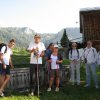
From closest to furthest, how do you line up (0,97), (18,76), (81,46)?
1. (0,97)
2. (18,76)
3. (81,46)

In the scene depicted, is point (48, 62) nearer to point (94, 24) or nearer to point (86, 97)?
point (86, 97)

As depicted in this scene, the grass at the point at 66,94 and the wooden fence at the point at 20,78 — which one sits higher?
the wooden fence at the point at 20,78

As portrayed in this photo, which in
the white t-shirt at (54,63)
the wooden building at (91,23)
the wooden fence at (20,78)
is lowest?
the wooden fence at (20,78)

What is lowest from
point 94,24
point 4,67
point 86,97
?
point 86,97

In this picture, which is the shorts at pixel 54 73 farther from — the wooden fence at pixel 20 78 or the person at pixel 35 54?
the person at pixel 35 54

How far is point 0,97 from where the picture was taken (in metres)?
12.6

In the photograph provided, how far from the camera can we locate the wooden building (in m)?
33.2

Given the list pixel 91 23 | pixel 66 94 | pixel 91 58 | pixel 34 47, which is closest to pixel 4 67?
pixel 34 47

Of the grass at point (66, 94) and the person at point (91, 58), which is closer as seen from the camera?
the grass at point (66, 94)

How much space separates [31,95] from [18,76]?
1.65m

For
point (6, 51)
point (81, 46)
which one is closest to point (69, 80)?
point (6, 51)

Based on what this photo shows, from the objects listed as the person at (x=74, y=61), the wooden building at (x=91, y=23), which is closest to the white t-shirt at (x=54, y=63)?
the person at (x=74, y=61)

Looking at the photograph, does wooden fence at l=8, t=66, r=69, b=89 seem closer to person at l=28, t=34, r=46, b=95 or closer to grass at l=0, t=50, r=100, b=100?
grass at l=0, t=50, r=100, b=100

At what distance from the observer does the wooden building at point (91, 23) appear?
109 feet
